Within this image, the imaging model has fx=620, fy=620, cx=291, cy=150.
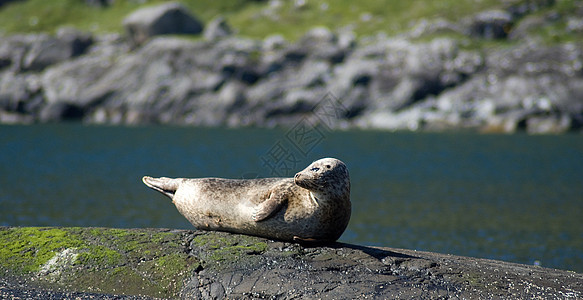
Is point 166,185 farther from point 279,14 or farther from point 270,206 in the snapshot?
point 279,14

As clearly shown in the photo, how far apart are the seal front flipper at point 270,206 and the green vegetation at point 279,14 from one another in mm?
99603

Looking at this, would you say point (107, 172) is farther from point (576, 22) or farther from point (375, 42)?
point (576, 22)

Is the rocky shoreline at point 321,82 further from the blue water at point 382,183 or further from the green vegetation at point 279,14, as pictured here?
the blue water at point 382,183

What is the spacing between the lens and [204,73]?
95.5 metres

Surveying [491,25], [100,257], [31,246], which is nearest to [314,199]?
[100,257]

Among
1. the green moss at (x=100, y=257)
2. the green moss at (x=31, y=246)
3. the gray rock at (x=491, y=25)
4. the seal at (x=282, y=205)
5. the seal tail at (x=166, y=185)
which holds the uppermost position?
the seal at (x=282, y=205)

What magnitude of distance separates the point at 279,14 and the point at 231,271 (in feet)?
448

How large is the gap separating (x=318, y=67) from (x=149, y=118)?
88.0ft

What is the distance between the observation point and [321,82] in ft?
302

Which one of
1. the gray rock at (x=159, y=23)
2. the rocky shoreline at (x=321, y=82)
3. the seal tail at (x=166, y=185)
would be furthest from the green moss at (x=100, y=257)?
the gray rock at (x=159, y=23)

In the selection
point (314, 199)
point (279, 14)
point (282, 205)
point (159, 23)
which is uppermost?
point (314, 199)

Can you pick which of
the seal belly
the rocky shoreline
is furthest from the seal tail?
the rocky shoreline

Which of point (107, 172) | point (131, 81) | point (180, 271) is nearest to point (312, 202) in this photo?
point (180, 271)

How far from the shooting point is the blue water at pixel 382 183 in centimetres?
2183
